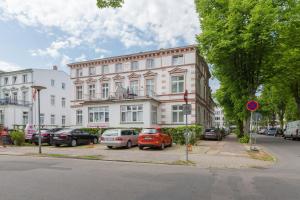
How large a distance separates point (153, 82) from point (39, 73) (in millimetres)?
24064

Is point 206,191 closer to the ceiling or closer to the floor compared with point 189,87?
closer to the floor

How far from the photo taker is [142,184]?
7.40 m

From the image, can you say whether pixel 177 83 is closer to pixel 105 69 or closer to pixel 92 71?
pixel 105 69

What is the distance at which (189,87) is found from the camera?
101 ft

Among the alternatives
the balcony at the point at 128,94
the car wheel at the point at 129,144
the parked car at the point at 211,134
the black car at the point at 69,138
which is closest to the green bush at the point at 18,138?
the black car at the point at 69,138

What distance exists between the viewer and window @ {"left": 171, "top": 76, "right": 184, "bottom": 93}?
103 feet

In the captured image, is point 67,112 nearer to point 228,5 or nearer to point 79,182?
point 228,5

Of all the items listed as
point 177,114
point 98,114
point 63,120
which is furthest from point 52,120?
point 177,114

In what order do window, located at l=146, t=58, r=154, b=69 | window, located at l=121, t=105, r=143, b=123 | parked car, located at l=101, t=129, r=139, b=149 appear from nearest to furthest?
1. parked car, located at l=101, t=129, r=139, b=149
2. window, located at l=121, t=105, r=143, b=123
3. window, located at l=146, t=58, r=154, b=69

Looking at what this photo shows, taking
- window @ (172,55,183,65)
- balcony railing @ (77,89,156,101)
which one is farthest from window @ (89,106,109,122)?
window @ (172,55,183,65)

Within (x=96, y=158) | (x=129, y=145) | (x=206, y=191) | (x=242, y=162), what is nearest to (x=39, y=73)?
(x=129, y=145)

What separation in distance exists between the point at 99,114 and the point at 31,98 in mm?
19542

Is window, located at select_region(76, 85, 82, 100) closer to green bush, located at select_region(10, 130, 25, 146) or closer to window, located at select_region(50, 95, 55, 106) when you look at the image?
window, located at select_region(50, 95, 55, 106)

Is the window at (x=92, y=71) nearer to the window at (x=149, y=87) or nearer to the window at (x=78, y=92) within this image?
the window at (x=78, y=92)
